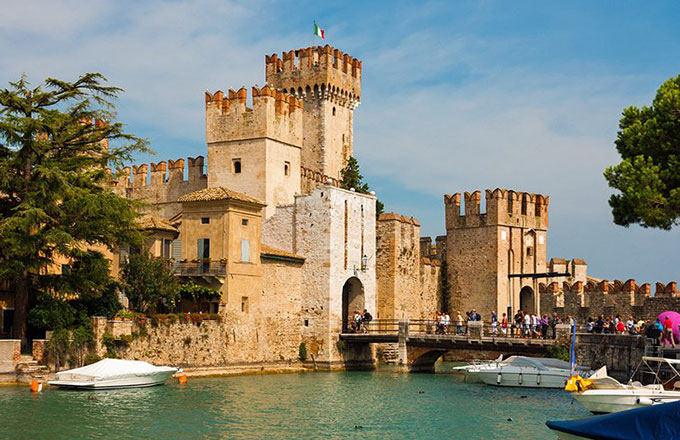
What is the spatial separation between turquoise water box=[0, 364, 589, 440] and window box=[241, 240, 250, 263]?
6009 millimetres

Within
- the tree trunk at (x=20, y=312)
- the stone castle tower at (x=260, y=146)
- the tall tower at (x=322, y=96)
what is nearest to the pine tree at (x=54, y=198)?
the tree trunk at (x=20, y=312)

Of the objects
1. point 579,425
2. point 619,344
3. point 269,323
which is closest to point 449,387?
point 619,344

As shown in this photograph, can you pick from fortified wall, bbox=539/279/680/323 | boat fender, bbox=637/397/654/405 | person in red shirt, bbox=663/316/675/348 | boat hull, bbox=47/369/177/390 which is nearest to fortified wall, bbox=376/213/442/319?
fortified wall, bbox=539/279/680/323

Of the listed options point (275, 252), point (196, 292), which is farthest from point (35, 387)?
point (275, 252)

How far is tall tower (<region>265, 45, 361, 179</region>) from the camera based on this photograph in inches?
2224

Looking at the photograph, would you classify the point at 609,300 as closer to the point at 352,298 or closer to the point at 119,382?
the point at 352,298

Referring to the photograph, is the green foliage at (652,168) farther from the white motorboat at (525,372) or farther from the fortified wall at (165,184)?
the fortified wall at (165,184)

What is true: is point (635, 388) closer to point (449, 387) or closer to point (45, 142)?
point (449, 387)

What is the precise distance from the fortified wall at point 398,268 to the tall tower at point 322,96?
731cm

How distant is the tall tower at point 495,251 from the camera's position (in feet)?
171

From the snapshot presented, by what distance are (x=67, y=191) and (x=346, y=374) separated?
14.9 metres

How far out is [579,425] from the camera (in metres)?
19.2

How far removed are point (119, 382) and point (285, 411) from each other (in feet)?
22.5

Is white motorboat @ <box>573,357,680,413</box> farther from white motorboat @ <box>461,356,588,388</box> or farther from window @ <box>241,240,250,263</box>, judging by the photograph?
window @ <box>241,240,250,263</box>
